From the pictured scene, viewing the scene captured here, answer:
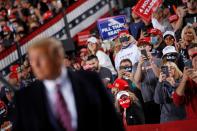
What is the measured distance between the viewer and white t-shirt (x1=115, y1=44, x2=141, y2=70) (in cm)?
853

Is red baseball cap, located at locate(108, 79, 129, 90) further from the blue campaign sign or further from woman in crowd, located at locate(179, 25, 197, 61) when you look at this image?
the blue campaign sign

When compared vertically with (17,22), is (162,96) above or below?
below

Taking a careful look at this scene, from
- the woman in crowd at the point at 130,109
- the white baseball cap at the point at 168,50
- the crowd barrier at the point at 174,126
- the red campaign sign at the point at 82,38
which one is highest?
the red campaign sign at the point at 82,38

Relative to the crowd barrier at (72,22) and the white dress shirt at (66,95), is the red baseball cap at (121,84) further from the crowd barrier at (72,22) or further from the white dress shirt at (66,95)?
the crowd barrier at (72,22)

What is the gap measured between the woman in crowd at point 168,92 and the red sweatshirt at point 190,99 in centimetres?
20

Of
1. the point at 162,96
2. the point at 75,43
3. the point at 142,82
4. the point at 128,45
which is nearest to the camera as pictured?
the point at 162,96

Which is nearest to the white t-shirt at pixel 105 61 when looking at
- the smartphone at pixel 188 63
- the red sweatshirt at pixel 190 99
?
the smartphone at pixel 188 63

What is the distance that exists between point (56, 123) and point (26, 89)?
0.32 meters

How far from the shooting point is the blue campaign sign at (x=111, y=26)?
34.1ft

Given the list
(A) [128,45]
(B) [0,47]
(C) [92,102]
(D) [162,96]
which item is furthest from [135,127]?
(B) [0,47]

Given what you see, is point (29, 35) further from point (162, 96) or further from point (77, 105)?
point (77, 105)

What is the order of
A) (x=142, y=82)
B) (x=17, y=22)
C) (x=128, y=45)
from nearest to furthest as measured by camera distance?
(x=142, y=82), (x=128, y=45), (x=17, y=22)

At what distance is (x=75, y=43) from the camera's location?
14.5 meters

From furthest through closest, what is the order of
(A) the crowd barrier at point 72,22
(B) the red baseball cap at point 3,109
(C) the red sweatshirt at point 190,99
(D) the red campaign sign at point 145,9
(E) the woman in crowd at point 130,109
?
(A) the crowd barrier at point 72,22 → (D) the red campaign sign at point 145,9 → (B) the red baseball cap at point 3,109 → (E) the woman in crowd at point 130,109 → (C) the red sweatshirt at point 190,99
